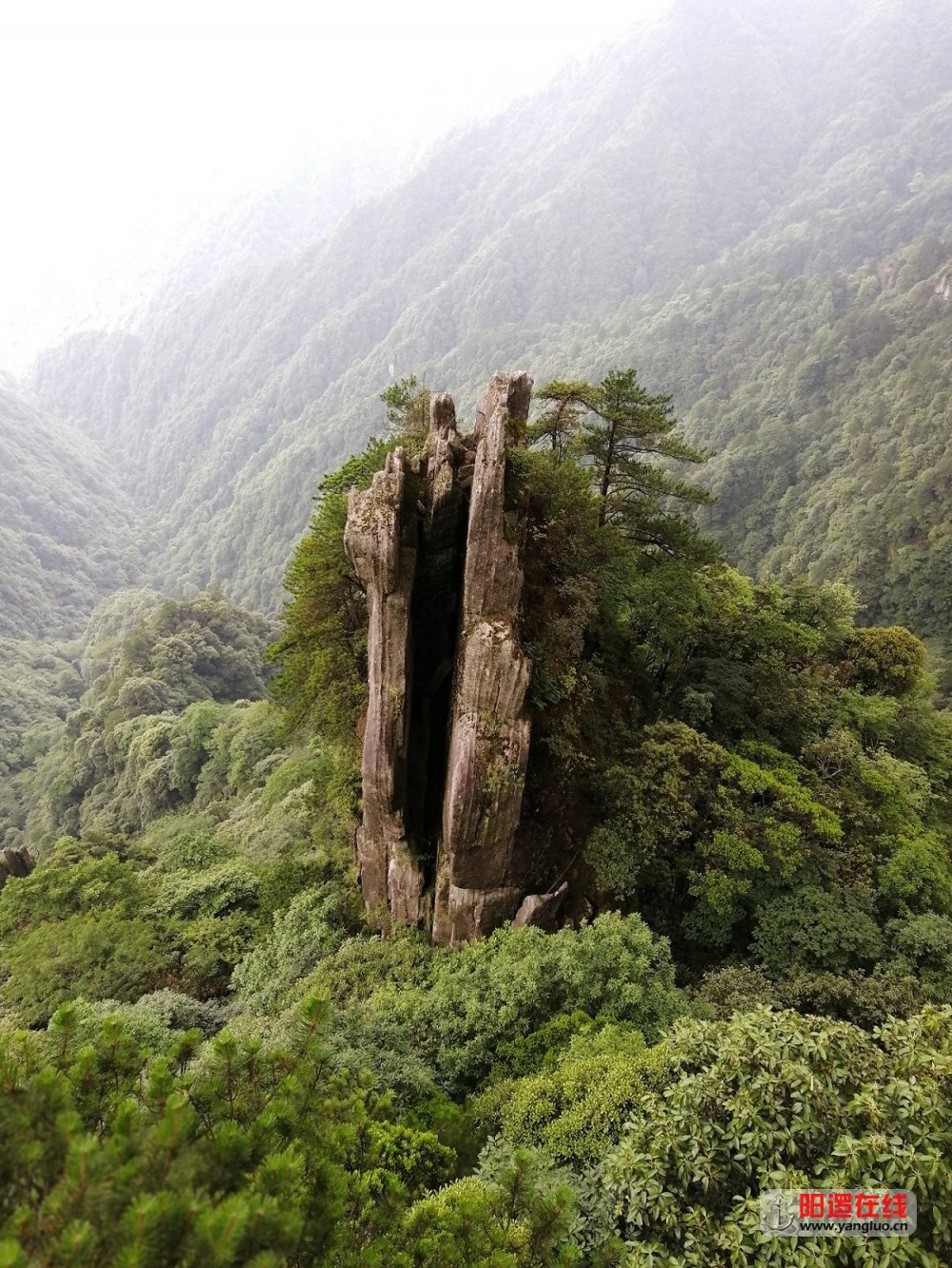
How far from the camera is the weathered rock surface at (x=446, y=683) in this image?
14.0m

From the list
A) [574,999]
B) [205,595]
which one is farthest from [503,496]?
[205,595]

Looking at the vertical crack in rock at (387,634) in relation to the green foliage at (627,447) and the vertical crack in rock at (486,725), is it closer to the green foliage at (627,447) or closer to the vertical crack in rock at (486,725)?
the vertical crack in rock at (486,725)

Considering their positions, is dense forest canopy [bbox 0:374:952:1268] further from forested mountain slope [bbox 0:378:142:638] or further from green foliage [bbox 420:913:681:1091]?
forested mountain slope [bbox 0:378:142:638]

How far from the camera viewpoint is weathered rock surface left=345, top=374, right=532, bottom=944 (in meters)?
14.0

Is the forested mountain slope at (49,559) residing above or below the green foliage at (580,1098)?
above

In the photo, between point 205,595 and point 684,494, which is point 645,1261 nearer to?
point 684,494

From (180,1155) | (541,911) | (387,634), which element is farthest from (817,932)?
(180,1155)

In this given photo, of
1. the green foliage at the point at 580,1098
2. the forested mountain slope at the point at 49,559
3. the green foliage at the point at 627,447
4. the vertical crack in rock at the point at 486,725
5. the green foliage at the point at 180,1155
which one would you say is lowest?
the green foliage at the point at 580,1098

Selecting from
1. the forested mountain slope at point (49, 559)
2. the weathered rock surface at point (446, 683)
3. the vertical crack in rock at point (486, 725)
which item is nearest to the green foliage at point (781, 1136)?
the vertical crack in rock at point (486, 725)

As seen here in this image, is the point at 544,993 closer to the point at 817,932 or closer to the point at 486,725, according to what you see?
the point at 486,725

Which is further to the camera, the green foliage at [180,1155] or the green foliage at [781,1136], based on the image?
the green foliage at [781,1136]

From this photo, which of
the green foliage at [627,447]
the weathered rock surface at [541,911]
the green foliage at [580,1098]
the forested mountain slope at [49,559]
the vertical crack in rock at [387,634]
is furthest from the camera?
the forested mountain slope at [49,559]

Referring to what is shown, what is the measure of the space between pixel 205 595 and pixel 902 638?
77259mm

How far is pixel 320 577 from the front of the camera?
17344 millimetres
